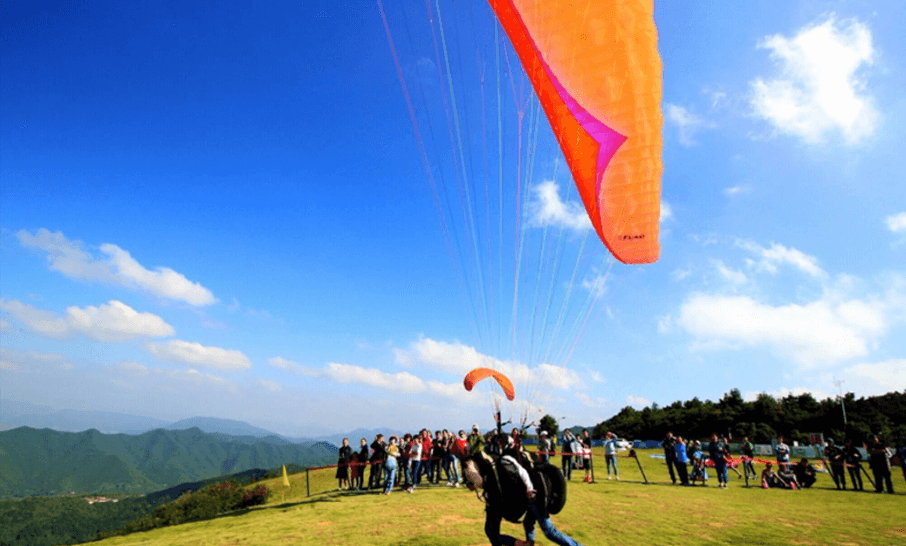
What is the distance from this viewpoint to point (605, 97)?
6.15 m

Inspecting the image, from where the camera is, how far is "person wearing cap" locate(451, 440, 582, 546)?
15.4 ft

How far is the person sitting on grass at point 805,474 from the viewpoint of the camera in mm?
14016

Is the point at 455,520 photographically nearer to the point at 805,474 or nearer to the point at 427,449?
the point at 427,449

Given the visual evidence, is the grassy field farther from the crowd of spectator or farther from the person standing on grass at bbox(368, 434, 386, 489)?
the person standing on grass at bbox(368, 434, 386, 489)

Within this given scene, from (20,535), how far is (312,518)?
17023cm

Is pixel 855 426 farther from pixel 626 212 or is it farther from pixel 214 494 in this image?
pixel 214 494

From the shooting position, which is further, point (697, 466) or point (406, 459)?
Answer: point (697, 466)

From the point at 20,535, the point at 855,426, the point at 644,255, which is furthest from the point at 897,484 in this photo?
the point at 20,535

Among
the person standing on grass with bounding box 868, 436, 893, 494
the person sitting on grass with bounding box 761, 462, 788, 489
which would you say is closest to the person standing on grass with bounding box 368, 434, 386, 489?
the person sitting on grass with bounding box 761, 462, 788, 489

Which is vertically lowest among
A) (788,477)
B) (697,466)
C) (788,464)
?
(788,477)

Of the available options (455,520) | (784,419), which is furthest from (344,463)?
(784,419)

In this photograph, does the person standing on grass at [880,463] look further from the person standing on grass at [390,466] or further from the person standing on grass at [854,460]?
the person standing on grass at [390,466]

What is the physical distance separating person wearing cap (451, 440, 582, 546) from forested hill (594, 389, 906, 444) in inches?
1864

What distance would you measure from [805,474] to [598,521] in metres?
11.0
